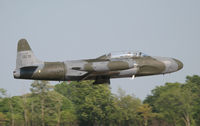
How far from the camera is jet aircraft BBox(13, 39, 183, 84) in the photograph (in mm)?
31281

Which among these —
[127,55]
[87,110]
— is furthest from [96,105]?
[127,55]

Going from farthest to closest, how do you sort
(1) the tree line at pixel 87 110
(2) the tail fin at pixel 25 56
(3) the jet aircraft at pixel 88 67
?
(1) the tree line at pixel 87 110 → (2) the tail fin at pixel 25 56 → (3) the jet aircraft at pixel 88 67

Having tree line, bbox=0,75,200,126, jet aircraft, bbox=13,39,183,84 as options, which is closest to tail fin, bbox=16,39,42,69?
jet aircraft, bbox=13,39,183,84

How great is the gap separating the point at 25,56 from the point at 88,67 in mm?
6327

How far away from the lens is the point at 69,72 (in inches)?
1252

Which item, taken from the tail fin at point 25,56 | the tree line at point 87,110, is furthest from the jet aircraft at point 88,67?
the tree line at point 87,110

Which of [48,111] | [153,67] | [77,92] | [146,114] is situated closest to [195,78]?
[146,114]

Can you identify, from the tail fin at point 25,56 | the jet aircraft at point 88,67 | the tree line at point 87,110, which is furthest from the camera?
the tree line at point 87,110

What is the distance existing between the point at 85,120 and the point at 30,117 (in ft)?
45.9

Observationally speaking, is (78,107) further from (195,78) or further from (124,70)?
(124,70)

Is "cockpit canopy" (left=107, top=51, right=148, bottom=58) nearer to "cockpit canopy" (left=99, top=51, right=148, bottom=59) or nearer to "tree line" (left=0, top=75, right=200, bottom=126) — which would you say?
"cockpit canopy" (left=99, top=51, right=148, bottom=59)

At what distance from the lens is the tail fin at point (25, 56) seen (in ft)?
107

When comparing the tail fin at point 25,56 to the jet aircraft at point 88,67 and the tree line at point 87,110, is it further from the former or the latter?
the tree line at point 87,110

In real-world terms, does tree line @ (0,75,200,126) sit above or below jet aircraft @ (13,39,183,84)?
below
